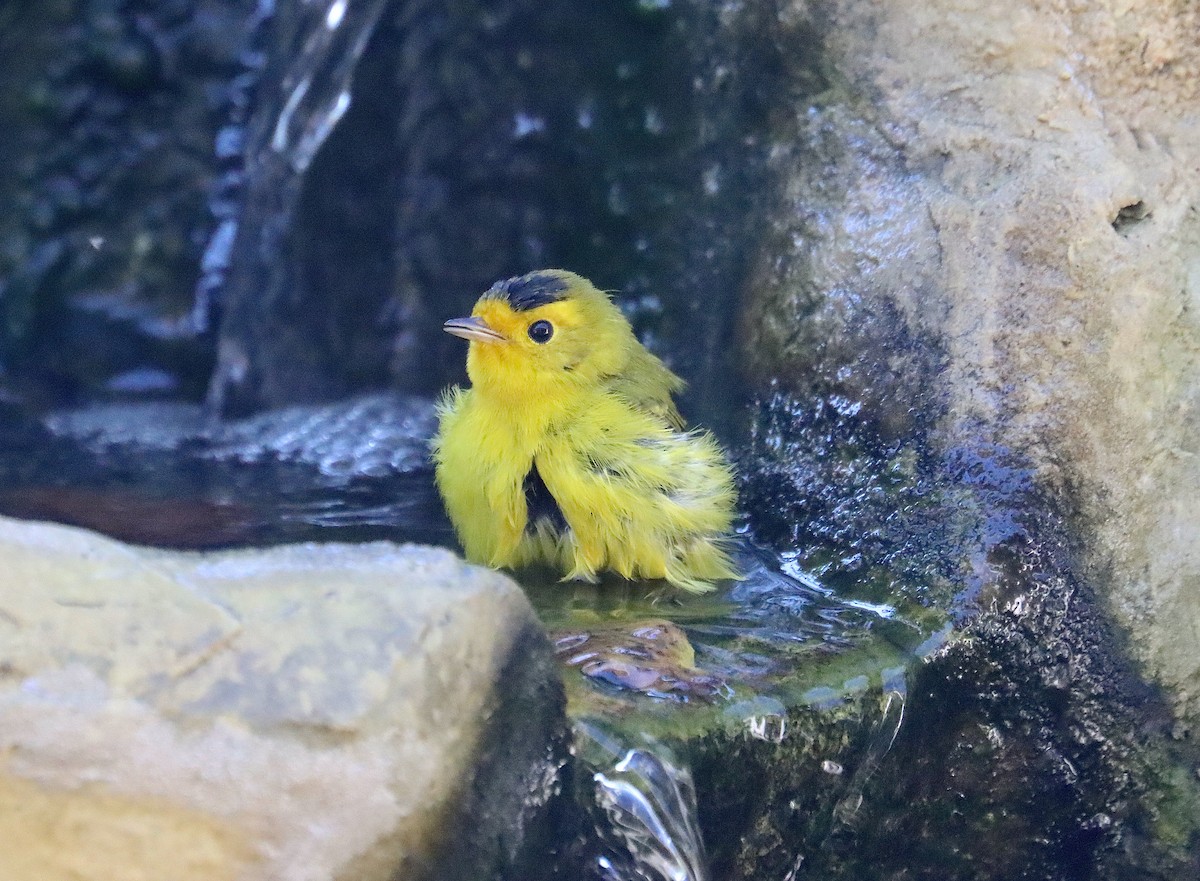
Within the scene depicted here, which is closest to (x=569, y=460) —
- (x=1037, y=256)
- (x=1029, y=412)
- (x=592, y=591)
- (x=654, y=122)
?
(x=592, y=591)

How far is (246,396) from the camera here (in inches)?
237

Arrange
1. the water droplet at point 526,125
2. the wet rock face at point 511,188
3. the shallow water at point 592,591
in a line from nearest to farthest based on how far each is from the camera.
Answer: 1. the shallow water at point 592,591
2. the wet rock face at point 511,188
3. the water droplet at point 526,125

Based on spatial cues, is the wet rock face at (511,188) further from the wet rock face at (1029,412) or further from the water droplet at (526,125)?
the wet rock face at (1029,412)

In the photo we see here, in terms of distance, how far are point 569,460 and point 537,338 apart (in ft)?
1.67

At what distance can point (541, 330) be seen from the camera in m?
4.31

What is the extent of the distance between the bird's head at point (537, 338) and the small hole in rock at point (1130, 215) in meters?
1.65

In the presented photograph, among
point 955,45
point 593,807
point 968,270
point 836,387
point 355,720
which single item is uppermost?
point 955,45

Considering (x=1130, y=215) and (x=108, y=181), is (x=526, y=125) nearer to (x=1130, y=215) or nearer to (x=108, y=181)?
(x=108, y=181)

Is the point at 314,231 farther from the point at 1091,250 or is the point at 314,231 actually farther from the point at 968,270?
the point at 1091,250

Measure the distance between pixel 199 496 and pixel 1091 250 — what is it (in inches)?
128

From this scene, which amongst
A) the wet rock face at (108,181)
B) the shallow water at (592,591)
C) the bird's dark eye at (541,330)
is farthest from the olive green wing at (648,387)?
the wet rock face at (108,181)

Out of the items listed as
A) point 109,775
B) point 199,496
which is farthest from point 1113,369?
point 199,496

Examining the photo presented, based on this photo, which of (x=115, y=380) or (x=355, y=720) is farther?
(x=115, y=380)

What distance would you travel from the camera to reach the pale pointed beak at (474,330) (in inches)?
167
